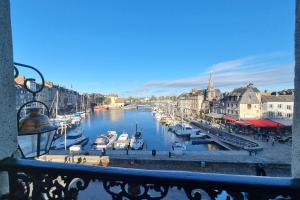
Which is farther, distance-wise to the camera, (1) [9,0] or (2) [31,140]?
(2) [31,140]

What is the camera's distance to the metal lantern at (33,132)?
203 centimetres

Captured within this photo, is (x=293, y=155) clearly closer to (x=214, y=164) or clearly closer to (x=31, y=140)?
(x=31, y=140)

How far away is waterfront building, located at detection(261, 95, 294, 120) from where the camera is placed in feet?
133

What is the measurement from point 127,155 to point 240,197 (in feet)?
66.2

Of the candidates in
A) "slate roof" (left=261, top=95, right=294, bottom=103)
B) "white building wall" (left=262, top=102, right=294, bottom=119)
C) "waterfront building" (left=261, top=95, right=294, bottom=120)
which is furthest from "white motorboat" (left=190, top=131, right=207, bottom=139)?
"slate roof" (left=261, top=95, right=294, bottom=103)

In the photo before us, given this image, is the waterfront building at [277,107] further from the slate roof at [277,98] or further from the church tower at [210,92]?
the church tower at [210,92]

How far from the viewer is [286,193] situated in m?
1.15

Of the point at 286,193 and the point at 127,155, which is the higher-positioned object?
the point at 286,193

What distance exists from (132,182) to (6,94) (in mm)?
1045

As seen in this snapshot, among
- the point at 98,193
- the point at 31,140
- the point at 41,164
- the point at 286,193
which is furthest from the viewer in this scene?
the point at 98,193

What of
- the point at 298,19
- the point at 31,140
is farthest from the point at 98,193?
the point at 298,19

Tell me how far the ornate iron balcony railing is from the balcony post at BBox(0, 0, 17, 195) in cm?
9

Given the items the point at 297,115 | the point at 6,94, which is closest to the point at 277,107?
the point at 297,115

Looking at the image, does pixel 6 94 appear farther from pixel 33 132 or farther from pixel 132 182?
pixel 132 182
